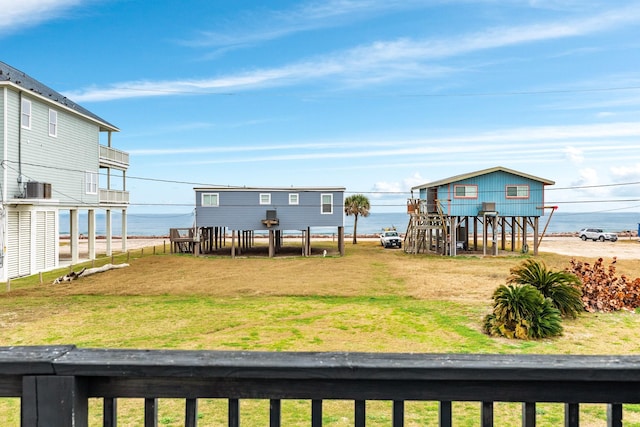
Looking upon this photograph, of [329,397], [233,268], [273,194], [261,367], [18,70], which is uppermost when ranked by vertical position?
[18,70]

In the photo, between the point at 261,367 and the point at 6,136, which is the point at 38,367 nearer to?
the point at 261,367

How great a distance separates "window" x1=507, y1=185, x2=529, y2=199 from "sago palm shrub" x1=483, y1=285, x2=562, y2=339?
28587 mm

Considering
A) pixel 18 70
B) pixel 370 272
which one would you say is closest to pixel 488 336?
pixel 370 272

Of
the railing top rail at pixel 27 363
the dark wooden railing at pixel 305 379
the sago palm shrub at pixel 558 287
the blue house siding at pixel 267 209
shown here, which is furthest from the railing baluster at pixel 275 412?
the blue house siding at pixel 267 209

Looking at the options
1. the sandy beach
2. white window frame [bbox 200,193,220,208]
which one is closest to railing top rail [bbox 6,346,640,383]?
the sandy beach

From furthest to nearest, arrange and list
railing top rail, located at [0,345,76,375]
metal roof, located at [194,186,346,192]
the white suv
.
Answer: the white suv → metal roof, located at [194,186,346,192] → railing top rail, located at [0,345,76,375]

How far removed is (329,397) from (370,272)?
25.1 metres

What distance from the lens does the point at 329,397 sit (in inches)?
79.0

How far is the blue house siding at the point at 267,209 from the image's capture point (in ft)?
127

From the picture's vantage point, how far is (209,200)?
39.0 meters

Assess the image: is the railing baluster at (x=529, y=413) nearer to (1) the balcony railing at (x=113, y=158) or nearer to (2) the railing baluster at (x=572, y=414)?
(2) the railing baluster at (x=572, y=414)

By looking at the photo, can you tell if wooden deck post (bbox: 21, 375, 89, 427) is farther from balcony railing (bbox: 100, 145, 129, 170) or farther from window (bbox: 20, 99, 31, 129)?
balcony railing (bbox: 100, 145, 129, 170)

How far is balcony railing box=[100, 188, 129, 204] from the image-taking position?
34.5 meters

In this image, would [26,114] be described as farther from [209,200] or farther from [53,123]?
[209,200]
